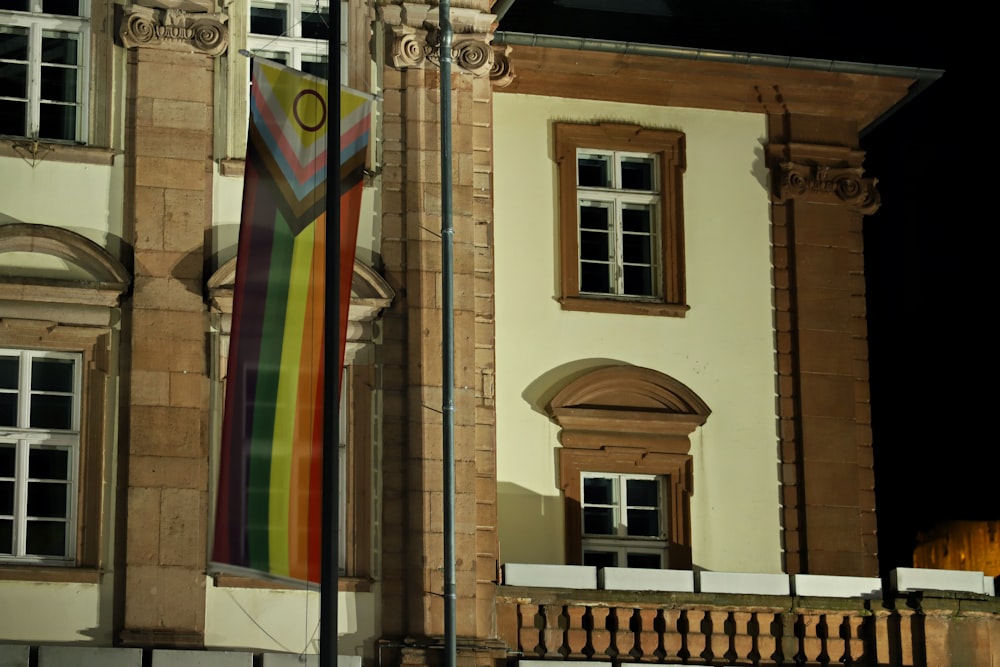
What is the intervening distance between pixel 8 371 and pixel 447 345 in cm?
454

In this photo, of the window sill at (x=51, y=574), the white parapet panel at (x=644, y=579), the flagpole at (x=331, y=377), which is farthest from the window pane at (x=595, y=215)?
the flagpole at (x=331, y=377)

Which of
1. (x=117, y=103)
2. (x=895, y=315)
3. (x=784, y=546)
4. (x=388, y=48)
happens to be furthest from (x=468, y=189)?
(x=895, y=315)

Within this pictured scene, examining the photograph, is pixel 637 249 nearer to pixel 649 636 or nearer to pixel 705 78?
pixel 705 78

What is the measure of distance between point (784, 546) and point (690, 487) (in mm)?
1330

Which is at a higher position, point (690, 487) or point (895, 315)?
point (895, 315)

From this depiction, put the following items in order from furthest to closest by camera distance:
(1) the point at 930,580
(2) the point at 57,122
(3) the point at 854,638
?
(1) the point at 930,580
(3) the point at 854,638
(2) the point at 57,122

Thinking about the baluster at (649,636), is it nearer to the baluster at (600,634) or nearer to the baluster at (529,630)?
the baluster at (600,634)

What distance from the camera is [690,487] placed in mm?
30438

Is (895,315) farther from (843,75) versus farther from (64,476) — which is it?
(64,476)

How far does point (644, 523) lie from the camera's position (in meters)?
30.5

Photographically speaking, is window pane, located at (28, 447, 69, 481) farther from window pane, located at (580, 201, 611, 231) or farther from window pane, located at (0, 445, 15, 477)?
window pane, located at (580, 201, 611, 231)

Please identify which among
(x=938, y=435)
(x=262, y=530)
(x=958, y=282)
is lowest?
(x=262, y=530)

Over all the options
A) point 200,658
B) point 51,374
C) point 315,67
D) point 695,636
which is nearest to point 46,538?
point 51,374

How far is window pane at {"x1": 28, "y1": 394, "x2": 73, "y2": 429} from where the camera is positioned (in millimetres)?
26703
